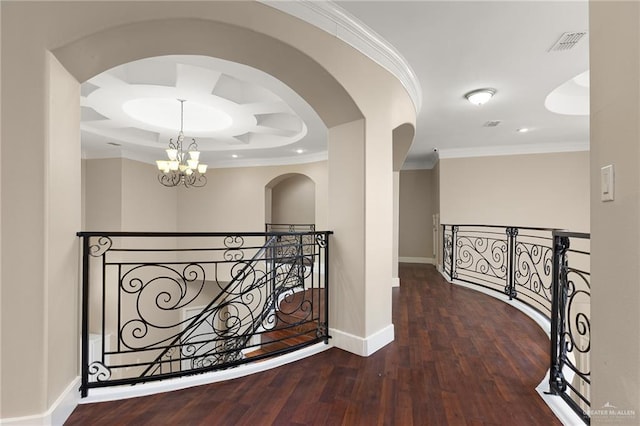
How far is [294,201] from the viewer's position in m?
9.98

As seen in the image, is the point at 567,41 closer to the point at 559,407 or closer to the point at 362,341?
the point at 559,407

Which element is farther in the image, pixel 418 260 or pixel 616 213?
pixel 418 260

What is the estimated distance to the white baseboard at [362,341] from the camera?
2.63 meters

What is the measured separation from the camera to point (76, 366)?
6.43 ft

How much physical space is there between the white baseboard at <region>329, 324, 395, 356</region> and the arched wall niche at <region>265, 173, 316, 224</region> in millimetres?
6878

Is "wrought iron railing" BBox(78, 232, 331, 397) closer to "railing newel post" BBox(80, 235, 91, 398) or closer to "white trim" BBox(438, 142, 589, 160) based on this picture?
"railing newel post" BBox(80, 235, 91, 398)

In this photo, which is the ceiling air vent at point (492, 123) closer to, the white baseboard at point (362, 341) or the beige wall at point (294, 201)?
the white baseboard at point (362, 341)

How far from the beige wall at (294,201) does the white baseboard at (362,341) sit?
271 inches

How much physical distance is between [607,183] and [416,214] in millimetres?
7620

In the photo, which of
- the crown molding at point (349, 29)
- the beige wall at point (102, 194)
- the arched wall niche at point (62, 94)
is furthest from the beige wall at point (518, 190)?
the beige wall at point (102, 194)

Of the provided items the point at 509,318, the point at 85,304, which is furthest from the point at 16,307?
the point at 509,318

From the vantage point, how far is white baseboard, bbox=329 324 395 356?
263cm

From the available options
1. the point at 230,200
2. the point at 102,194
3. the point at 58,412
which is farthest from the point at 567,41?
the point at 102,194

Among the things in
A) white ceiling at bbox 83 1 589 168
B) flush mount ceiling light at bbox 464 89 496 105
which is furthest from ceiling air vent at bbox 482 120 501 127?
flush mount ceiling light at bbox 464 89 496 105
